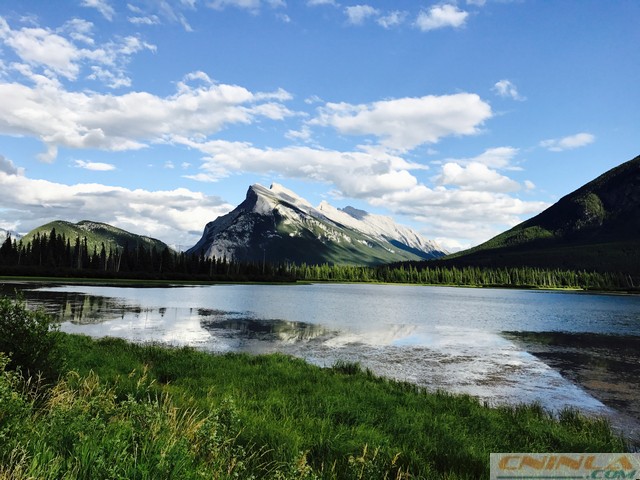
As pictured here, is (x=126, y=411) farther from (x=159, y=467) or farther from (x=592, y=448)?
(x=592, y=448)

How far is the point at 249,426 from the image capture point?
11000 mm

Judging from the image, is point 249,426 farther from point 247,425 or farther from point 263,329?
point 263,329

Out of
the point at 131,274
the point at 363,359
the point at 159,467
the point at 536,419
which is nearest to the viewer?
the point at 159,467

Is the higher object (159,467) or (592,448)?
(159,467)

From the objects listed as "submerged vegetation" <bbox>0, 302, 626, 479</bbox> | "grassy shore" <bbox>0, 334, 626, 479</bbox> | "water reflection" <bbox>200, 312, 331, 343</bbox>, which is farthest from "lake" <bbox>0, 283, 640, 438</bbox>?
"submerged vegetation" <bbox>0, 302, 626, 479</bbox>

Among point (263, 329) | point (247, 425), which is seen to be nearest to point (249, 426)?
point (247, 425)

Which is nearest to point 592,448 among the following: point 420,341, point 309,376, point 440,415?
point 440,415

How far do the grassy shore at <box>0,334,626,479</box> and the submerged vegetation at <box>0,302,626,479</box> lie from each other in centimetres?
4

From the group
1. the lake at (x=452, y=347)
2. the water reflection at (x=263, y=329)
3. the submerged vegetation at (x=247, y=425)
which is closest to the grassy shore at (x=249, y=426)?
the submerged vegetation at (x=247, y=425)

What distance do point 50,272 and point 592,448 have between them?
19084cm

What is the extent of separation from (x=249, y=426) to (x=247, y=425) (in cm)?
6

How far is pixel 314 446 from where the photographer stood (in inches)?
415

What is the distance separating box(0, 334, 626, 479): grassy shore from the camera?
6594mm

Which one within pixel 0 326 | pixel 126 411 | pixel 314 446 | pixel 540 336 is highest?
pixel 0 326
